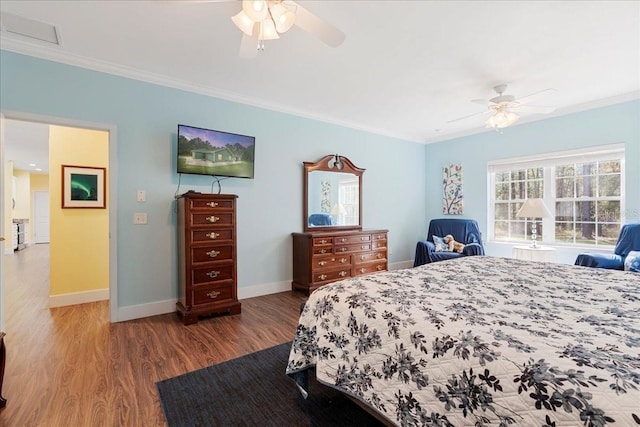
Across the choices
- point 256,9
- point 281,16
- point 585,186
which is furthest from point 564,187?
point 256,9

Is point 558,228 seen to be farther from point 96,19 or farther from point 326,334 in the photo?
point 96,19

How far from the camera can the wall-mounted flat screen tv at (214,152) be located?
3195 mm

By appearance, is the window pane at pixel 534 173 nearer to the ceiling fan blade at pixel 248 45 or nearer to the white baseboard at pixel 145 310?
the ceiling fan blade at pixel 248 45

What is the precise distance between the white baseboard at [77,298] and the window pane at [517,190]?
243 inches

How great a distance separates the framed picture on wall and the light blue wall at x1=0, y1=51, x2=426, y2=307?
126cm

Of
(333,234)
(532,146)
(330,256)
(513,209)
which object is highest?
(532,146)

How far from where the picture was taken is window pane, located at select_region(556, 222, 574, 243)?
424 centimetres

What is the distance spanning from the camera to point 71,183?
3682mm

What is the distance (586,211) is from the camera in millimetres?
4117

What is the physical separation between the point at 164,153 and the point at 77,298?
2153 millimetres

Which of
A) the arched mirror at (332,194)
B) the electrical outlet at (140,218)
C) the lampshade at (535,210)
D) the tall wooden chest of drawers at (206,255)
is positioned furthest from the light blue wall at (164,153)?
the lampshade at (535,210)

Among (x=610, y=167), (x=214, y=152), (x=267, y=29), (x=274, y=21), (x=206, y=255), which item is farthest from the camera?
(x=610, y=167)

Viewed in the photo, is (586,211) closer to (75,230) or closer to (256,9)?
(256,9)

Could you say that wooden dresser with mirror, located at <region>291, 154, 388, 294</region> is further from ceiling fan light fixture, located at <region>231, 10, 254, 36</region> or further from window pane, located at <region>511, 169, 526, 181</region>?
ceiling fan light fixture, located at <region>231, 10, 254, 36</region>
